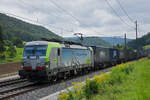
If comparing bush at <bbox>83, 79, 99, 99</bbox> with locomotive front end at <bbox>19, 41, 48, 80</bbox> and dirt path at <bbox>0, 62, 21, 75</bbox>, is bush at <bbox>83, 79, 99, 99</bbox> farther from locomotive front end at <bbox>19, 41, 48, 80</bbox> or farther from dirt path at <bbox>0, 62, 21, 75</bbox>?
dirt path at <bbox>0, 62, 21, 75</bbox>

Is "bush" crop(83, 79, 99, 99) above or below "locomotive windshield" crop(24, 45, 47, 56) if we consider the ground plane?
below

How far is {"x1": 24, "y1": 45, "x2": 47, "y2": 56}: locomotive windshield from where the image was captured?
15170mm

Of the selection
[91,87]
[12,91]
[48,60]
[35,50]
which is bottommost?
[12,91]

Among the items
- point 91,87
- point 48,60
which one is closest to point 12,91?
point 48,60

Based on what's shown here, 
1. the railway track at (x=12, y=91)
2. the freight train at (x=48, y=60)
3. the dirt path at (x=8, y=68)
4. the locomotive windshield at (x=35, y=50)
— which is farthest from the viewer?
the dirt path at (x=8, y=68)

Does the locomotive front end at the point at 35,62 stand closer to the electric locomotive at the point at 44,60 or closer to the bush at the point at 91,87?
the electric locomotive at the point at 44,60

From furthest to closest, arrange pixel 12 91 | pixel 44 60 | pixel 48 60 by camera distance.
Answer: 1. pixel 48 60
2. pixel 44 60
3. pixel 12 91

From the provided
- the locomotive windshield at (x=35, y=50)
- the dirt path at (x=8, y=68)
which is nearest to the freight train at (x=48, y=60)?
the locomotive windshield at (x=35, y=50)

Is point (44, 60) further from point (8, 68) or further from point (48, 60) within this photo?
point (8, 68)

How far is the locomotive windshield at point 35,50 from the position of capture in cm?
1517

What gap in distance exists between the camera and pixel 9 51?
272 feet

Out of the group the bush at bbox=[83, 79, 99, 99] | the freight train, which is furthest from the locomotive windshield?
the bush at bbox=[83, 79, 99, 99]

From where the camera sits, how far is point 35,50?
50.8ft

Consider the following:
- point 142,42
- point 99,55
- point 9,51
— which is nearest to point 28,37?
point 9,51
